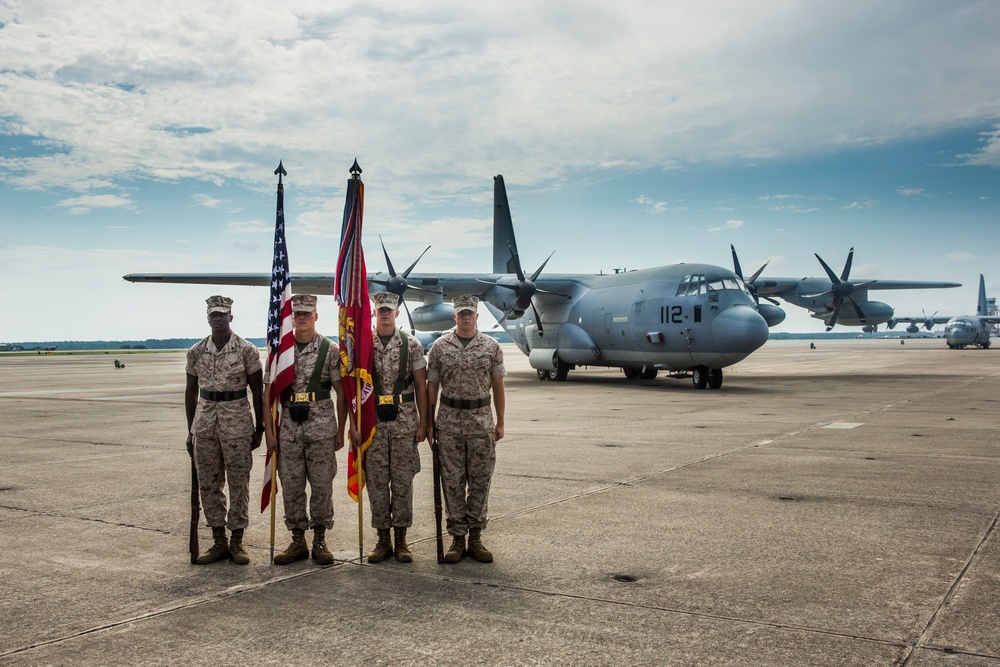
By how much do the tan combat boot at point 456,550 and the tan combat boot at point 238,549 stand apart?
1.45 meters

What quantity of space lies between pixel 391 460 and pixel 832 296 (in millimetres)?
31188

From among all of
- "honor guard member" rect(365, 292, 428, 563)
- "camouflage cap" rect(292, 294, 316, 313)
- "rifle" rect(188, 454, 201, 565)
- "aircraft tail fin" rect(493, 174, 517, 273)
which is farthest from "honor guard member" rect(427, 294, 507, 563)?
"aircraft tail fin" rect(493, 174, 517, 273)

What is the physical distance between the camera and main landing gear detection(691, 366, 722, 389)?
74.1 feet

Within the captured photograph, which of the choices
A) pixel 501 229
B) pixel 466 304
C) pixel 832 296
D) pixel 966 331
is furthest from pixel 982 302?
pixel 466 304

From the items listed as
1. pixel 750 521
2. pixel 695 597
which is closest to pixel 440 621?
pixel 695 597

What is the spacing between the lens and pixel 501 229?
34.7 metres

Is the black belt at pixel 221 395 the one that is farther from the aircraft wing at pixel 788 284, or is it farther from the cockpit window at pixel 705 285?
the aircraft wing at pixel 788 284

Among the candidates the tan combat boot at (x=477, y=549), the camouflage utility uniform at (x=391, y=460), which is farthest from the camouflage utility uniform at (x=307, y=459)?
the tan combat boot at (x=477, y=549)

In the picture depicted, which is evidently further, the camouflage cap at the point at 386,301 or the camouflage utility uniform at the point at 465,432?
the camouflage cap at the point at 386,301

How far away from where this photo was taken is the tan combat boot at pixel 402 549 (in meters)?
5.63

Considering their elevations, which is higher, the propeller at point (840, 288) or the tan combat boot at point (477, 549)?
the propeller at point (840, 288)

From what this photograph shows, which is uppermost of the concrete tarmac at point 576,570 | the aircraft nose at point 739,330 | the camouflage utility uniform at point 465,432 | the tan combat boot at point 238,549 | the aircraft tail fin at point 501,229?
the aircraft tail fin at point 501,229

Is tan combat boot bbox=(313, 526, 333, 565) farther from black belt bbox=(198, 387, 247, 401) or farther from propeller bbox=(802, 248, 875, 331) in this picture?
propeller bbox=(802, 248, 875, 331)

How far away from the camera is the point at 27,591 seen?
4930mm
